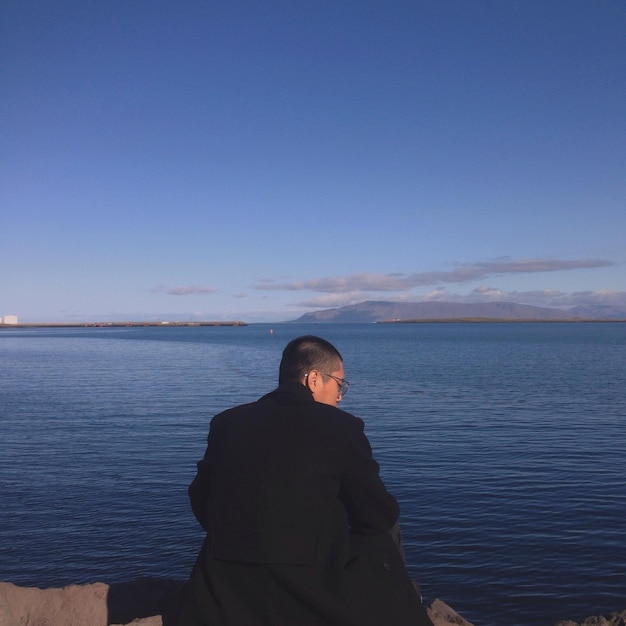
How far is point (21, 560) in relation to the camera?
1297 cm

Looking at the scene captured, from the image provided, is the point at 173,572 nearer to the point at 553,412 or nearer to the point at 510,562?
the point at 510,562

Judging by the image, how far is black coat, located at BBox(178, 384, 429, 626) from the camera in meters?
3.28

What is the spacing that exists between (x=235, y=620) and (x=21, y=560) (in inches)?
446

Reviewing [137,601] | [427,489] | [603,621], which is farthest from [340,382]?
[427,489]

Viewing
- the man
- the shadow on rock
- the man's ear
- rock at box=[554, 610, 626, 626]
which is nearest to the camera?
the man

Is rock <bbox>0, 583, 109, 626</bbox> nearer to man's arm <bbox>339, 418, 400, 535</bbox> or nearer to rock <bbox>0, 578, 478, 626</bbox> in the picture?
rock <bbox>0, 578, 478, 626</bbox>

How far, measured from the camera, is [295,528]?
129 inches

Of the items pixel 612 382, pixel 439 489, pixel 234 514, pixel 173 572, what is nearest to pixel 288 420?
pixel 234 514

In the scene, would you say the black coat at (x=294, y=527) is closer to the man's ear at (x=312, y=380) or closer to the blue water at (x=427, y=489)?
the man's ear at (x=312, y=380)

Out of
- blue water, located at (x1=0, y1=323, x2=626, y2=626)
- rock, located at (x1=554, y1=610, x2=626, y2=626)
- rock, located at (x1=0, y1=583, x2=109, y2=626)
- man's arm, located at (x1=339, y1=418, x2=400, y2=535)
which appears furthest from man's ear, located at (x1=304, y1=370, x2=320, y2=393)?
blue water, located at (x1=0, y1=323, x2=626, y2=626)

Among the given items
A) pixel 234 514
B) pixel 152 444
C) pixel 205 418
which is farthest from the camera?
pixel 205 418

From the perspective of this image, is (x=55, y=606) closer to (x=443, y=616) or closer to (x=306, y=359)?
(x=443, y=616)

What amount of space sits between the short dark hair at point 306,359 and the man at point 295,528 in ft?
1.02

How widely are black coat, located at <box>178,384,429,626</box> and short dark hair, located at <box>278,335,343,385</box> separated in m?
0.34
